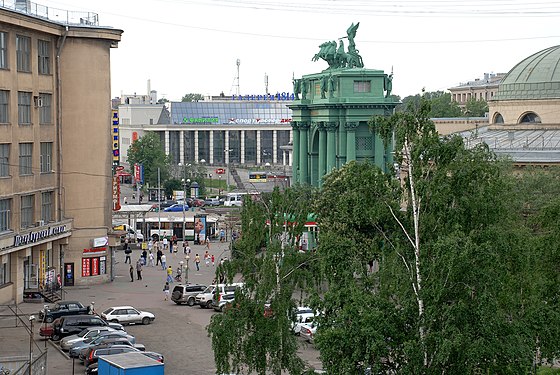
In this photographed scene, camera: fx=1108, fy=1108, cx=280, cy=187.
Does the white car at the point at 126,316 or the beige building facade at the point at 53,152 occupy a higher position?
the beige building facade at the point at 53,152

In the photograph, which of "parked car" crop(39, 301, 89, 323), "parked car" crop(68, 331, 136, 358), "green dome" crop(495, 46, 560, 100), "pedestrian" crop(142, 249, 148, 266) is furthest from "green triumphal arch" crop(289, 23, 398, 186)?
"parked car" crop(68, 331, 136, 358)

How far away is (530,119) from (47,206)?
49.8 metres

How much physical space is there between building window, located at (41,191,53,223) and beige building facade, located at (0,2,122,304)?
0.06 meters

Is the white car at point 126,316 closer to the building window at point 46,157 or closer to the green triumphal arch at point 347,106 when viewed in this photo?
the building window at point 46,157

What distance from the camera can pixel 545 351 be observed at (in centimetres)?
2856

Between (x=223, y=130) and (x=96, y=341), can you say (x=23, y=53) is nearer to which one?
(x=96, y=341)

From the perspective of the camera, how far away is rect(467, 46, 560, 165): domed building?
89.7m

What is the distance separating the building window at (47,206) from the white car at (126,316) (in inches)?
446

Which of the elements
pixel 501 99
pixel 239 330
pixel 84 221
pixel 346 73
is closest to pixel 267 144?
pixel 501 99

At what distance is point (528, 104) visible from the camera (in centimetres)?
9631

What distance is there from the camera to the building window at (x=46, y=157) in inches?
2411

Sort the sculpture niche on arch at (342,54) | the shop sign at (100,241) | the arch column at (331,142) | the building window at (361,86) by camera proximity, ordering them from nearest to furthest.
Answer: the shop sign at (100,241), the building window at (361,86), the arch column at (331,142), the sculpture niche on arch at (342,54)

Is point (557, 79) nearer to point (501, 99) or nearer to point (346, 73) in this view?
point (501, 99)

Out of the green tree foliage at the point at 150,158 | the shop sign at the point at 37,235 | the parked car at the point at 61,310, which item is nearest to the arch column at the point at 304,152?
the shop sign at the point at 37,235
